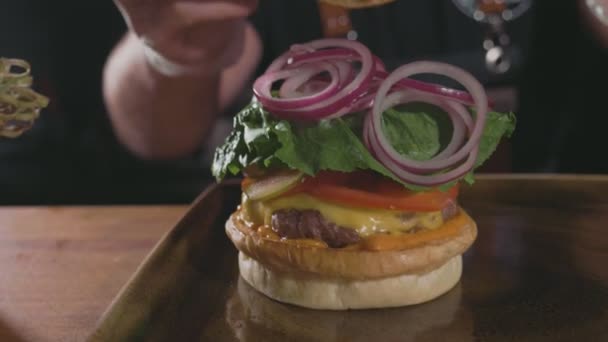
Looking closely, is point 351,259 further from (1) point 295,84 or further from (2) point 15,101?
(2) point 15,101

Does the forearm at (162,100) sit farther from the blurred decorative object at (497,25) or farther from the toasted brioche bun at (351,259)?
the toasted brioche bun at (351,259)

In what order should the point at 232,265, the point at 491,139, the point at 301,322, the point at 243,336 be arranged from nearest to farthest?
the point at 243,336
the point at 301,322
the point at 491,139
the point at 232,265

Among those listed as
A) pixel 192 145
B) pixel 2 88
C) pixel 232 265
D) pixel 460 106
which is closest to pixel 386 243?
pixel 460 106

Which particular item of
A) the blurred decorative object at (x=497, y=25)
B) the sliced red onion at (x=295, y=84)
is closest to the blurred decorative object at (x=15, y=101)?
the sliced red onion at (x=295, y=84)

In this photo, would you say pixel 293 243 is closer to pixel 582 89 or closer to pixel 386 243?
pixel 386 243

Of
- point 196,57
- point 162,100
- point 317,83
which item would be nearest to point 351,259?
point 317,83
